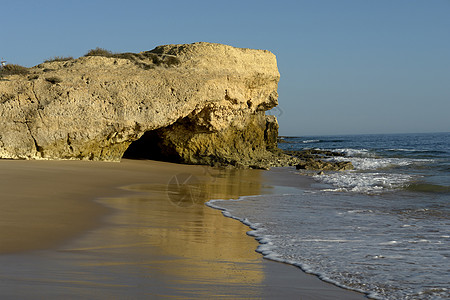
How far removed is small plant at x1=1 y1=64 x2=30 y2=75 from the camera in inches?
617

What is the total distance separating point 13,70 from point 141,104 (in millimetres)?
4464

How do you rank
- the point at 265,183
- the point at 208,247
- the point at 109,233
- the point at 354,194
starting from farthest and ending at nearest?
the point at 265,183 < the point at 354,194 < the point at 109,233 < the point at 208,247

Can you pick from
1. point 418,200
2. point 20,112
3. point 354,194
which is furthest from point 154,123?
point 418,200

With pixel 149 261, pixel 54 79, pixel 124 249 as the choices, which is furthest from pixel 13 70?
pixel 149 261

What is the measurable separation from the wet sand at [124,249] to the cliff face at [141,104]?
4544 millimetres

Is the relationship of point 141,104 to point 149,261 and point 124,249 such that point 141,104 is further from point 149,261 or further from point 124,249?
point 149,261

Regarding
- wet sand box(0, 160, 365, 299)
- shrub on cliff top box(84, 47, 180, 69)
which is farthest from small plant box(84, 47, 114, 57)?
wet sand box(0, 160, 365, 299)

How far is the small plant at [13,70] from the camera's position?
15671 mm

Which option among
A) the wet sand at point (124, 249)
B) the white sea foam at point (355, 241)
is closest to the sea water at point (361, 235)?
the white sea foam at point (355, 241)

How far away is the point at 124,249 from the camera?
4.97 meters

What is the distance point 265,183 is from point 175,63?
242 inches

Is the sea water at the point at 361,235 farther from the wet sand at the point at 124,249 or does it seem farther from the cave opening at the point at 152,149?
the cave opening at the point at 152,149

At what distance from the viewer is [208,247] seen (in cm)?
536

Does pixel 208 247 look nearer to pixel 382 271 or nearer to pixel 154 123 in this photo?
pixel 382 271
